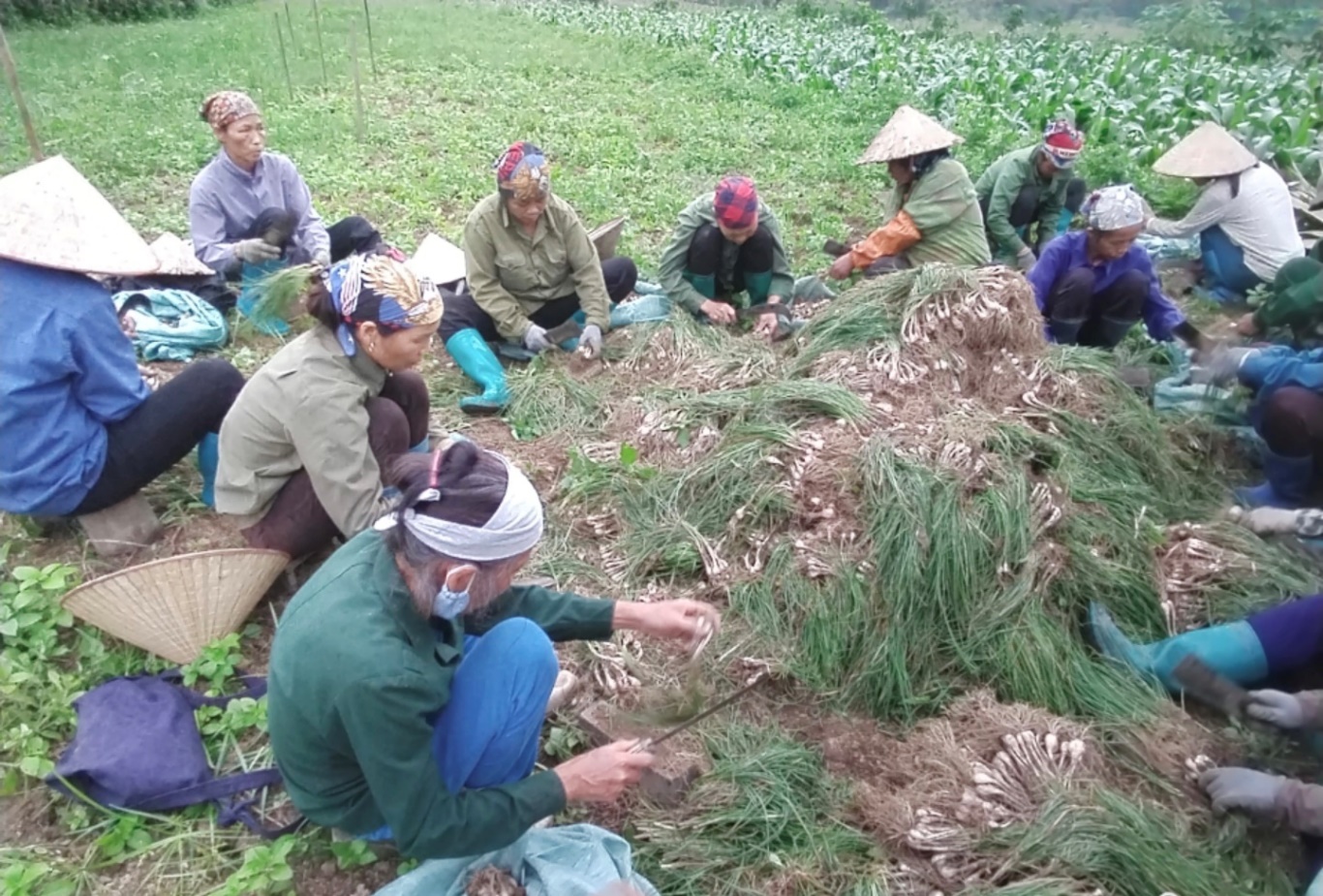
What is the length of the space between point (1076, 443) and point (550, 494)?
1.86 m

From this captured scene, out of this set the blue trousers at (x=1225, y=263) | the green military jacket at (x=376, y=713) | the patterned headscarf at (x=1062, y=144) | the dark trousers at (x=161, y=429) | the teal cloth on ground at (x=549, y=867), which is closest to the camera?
the green military jacket at (x=376, y=713)

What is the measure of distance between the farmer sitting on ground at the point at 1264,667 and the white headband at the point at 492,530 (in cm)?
172

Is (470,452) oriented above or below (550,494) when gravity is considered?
above

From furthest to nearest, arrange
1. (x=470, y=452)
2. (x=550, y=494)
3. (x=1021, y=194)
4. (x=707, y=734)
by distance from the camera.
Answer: (x=1021, y=194), (x=550, y=494), (x=707, y=734), (x=470, y=452)

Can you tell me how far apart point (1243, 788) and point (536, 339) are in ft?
10.5

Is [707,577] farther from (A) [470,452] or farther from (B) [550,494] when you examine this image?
(A) [470,452]

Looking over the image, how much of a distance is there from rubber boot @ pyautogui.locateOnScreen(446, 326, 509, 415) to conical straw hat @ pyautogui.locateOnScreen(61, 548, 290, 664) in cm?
143

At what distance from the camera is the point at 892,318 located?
3600 millimetres

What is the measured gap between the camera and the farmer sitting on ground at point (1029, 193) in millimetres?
5164

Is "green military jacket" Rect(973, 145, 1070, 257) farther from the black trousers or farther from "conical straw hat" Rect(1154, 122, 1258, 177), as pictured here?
the black trousers

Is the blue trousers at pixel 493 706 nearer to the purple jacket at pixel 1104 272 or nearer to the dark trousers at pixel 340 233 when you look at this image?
the purple jacket at pixel 1104 272

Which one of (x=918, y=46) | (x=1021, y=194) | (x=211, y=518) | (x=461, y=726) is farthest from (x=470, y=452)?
(x=918, y=46)

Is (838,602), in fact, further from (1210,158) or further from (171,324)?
(1210,158)

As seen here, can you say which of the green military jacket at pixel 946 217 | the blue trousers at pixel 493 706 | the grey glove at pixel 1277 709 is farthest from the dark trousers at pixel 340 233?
the grey glove at pixel 1277 709
